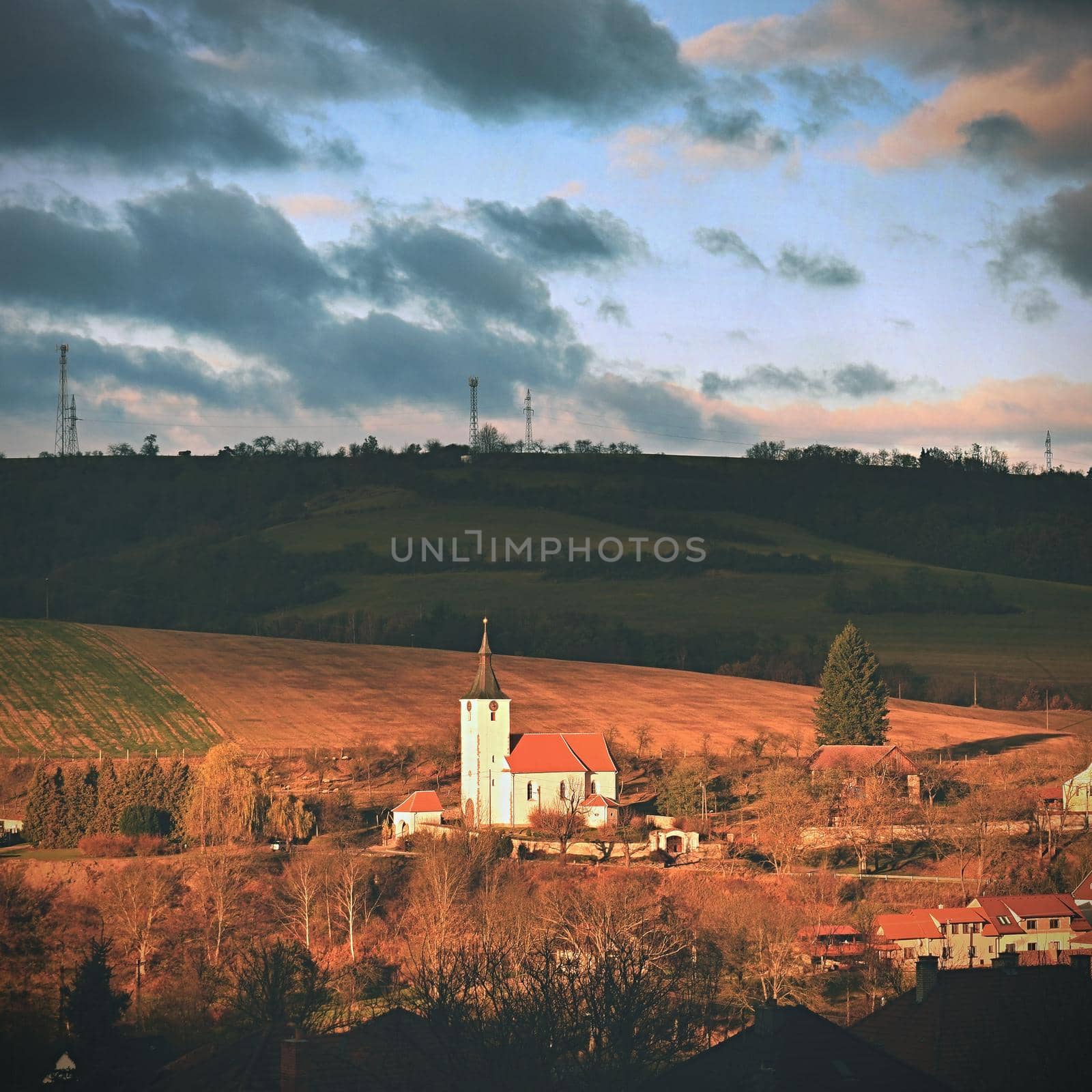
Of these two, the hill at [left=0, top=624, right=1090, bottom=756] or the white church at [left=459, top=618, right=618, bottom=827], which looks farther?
the hill at [left=0, top=624, right=1090, bottom=756]

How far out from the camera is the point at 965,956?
5681 cm

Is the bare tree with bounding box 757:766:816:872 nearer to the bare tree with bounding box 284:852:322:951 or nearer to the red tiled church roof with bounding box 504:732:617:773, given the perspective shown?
the red tiled church roof with bounding box 504:732:617:773

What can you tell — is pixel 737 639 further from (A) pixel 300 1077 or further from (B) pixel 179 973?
(A) pixel 300 1077

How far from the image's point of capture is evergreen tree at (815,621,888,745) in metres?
91.9

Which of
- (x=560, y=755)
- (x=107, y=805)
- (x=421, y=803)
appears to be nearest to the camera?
(x=107, y=805)

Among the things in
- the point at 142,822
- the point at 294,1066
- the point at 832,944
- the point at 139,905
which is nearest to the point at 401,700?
the point at 142,822

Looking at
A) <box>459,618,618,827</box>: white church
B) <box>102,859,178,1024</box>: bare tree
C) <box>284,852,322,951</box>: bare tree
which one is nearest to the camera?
<box>102,859,178,1024</box>: bare tree

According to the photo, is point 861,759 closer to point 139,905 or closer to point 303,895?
point 303,895

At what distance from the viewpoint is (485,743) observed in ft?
281

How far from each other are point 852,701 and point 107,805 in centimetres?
4285

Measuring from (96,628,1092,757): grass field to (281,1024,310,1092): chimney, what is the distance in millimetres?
56777

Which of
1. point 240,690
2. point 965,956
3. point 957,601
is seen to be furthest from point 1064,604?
point 965,956

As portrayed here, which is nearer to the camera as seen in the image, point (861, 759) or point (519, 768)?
point (519, 768)

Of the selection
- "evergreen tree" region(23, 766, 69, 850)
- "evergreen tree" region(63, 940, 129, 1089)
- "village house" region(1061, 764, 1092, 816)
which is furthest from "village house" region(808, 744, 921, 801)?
"evergreen tree" region(63, 940, 129, 1089)
